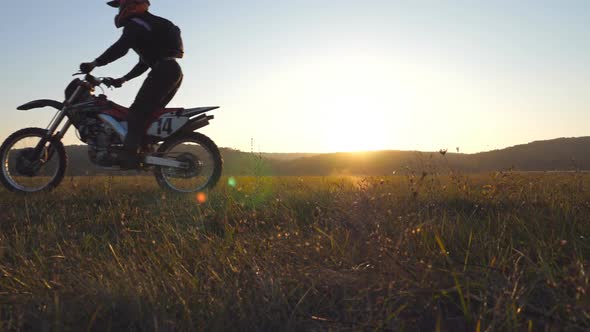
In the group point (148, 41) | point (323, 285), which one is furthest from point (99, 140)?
point (323, 285)

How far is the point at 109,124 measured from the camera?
641cm

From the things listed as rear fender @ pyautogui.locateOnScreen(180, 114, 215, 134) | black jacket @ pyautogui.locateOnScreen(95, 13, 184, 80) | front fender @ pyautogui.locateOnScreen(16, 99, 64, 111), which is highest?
black jacket @ pyautogui.locateOnScreen(95, 13, 184, 80)

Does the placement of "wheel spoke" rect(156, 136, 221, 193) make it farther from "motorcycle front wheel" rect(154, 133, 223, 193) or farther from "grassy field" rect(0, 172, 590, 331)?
"grassy field" rect(0, 172, 590, 331)

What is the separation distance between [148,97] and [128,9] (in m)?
1.18

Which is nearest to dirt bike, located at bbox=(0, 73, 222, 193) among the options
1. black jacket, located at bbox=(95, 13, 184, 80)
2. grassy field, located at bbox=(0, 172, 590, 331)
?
black jacket, located at bbox=(95, 13, 184, 80)

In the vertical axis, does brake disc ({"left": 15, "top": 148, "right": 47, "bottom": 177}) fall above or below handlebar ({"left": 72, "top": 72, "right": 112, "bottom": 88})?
below

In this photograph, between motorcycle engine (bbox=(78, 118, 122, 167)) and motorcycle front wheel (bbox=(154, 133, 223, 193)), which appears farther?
motorcycle front wheel (bbox=(154, 133, 223, 193))

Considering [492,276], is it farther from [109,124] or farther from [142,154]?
[109,124]

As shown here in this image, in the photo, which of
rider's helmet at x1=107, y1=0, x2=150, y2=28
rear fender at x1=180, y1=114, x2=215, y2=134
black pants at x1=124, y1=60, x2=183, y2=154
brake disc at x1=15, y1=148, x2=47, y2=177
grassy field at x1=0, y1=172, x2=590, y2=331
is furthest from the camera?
rear fender at x1=180, y1=114, x2=215, y2=134

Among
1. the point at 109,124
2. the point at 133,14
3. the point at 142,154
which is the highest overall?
the point at 133,14

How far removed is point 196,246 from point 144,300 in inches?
36.3

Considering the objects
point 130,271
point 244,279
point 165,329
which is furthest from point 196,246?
point 165,329

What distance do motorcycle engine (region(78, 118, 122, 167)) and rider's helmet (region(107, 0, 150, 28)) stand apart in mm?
1535

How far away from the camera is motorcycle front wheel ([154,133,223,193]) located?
663cm
